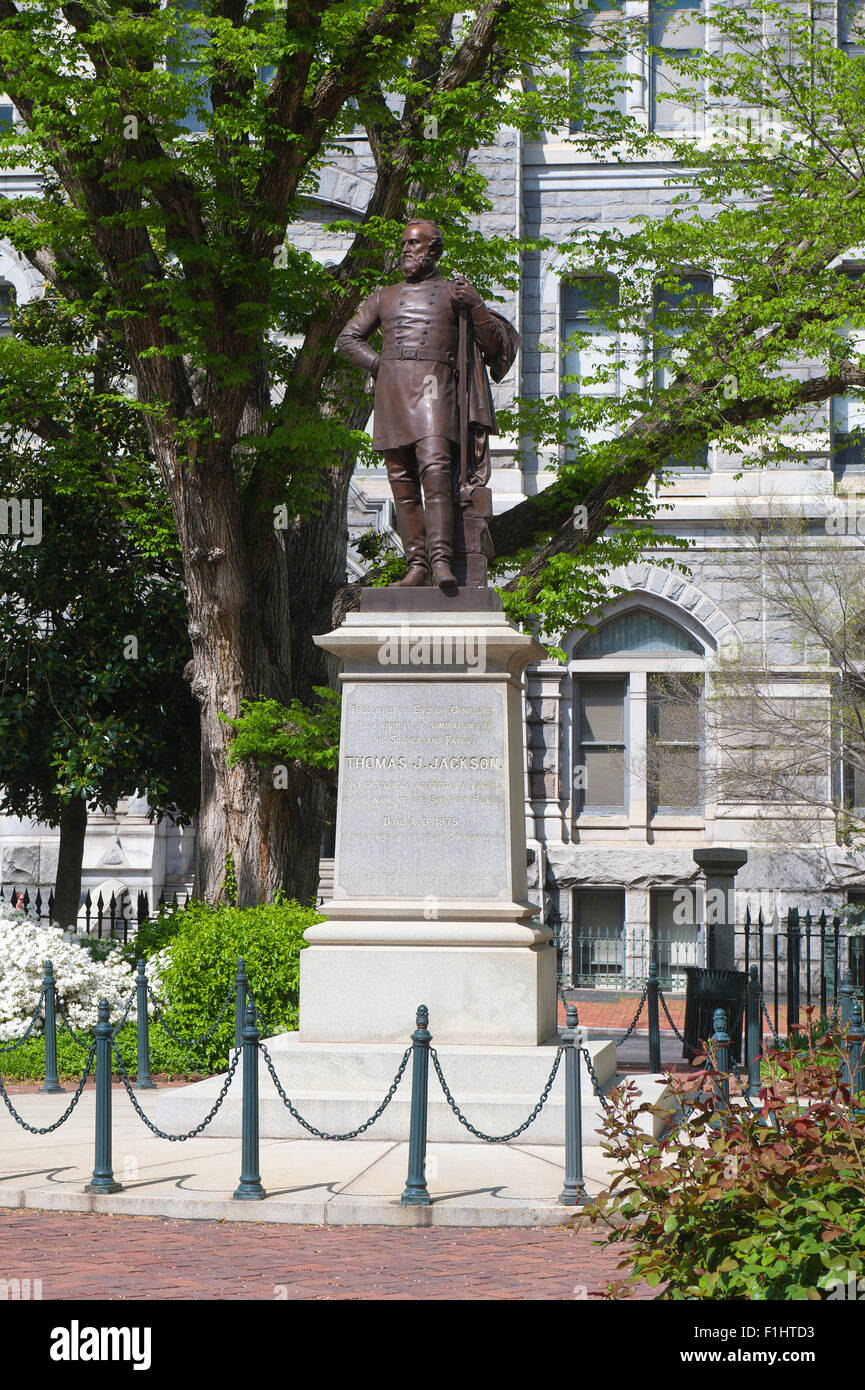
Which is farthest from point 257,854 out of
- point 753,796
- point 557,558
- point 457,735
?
point 753,796

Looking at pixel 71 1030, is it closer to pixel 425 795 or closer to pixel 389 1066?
pixel 389 1066

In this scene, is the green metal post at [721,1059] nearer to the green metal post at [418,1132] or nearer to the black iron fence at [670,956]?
the green metal post at [418,1132]

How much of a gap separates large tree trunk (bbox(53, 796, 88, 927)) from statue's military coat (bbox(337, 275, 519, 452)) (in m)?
11.0

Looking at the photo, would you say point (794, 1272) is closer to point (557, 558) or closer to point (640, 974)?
point (557, 558)

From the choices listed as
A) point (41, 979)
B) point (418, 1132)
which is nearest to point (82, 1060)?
point (41, 979)

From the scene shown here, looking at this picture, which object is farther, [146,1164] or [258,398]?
[258,398]

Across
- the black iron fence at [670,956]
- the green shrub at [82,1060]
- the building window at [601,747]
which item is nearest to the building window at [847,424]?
the building window at [601,747]

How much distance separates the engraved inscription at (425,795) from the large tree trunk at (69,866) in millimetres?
10909

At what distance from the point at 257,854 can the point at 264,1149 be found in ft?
21.6

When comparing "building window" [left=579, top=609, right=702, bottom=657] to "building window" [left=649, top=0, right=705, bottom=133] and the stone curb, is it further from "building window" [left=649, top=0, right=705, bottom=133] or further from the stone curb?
the stone curb

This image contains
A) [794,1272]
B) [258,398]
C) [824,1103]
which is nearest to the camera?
[794,1272]

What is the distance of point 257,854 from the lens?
15.6 meters

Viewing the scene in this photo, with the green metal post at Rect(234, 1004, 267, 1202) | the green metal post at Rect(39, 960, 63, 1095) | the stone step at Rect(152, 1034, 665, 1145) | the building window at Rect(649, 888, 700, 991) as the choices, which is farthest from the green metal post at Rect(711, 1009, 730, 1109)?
the building window at Rect(649, 888, 700, 991)

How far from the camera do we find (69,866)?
20.5 metres
